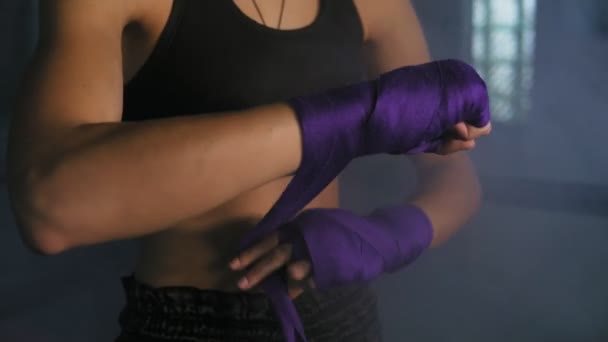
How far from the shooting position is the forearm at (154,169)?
18.9 inches

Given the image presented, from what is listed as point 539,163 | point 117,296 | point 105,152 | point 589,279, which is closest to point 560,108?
point 539,163

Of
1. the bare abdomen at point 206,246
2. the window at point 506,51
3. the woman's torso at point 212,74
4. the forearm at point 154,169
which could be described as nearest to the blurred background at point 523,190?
the window at point 506,51

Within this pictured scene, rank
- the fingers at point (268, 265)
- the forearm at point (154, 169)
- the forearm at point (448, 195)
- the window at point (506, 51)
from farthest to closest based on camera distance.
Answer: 1. the window at point (506, 51)
2. the forearm at point (448, 195)
3. the fingers at point (268, 265)
4. the forearm at point (154, 169)

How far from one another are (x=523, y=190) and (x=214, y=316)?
2.16ft

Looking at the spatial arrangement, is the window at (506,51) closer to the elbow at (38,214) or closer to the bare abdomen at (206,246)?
the bare abdomen at (206,246)

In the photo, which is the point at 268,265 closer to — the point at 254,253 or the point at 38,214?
the point at 254,253

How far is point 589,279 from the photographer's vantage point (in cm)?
→ 108

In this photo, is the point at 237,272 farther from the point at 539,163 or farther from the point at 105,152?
the point at 539,163

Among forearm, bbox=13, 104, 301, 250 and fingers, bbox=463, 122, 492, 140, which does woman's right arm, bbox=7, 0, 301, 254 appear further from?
fingers, bbox=463, 122, 492, 140

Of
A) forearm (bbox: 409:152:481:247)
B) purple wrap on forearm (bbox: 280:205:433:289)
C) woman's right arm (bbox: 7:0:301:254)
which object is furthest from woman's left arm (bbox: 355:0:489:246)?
woman's right arm (bbox: 7:0:301:254)

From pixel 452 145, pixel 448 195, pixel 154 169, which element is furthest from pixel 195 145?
pixel 448 195

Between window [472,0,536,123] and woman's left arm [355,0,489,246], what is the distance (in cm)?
19

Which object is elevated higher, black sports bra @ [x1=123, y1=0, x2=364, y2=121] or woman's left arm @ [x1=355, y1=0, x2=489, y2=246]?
black sports bra @ [x1=123, y1=0, x2=364, y2=121]

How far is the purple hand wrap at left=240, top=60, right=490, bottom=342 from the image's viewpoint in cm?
53
